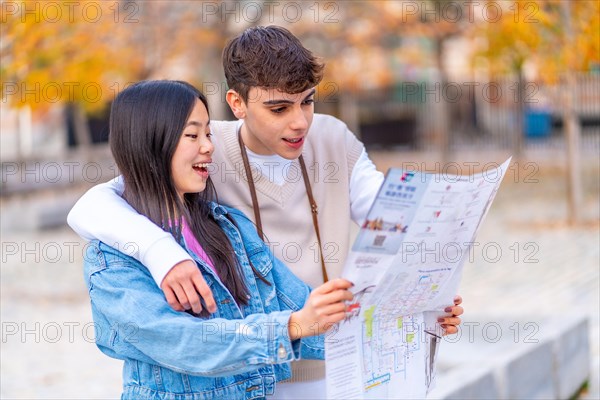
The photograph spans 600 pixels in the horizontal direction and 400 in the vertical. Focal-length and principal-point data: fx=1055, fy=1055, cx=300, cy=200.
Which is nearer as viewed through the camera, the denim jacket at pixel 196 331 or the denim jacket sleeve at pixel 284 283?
the denim jacket at pixel 196 331

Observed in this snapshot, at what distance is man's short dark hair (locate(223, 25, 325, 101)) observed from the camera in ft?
8.46

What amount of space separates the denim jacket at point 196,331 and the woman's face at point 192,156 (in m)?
0.13

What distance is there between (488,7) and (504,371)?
9886 mm

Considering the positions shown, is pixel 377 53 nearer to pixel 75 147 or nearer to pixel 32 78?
pixel 75 147

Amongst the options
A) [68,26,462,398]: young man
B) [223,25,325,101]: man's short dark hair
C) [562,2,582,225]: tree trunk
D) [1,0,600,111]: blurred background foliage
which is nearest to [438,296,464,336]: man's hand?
[68,26,462,398]: young man

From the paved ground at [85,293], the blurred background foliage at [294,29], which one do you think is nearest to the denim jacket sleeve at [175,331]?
the paved ground at [85,293]

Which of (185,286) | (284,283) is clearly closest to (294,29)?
(284,283)

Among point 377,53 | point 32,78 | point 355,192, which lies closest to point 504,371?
point 355,192

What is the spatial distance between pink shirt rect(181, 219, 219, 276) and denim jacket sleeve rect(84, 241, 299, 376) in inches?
5.6

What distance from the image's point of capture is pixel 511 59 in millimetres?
18516

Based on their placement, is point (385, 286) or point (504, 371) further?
point (504, 371)

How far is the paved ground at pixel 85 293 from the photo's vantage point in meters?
7.15

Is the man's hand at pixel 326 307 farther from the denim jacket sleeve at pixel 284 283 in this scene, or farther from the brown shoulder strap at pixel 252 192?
the brown shoulder strap at pixel 252 192

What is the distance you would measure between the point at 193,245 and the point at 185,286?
20 cm
